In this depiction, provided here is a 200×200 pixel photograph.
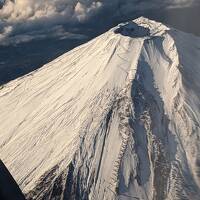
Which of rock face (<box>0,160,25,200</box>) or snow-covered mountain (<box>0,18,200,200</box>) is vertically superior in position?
snow-covered mountain (<box>0,18,200,200</box>)

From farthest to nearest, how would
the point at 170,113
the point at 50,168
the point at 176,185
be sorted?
the point at 170,113 → the point at 50,168 → the point at 176,185

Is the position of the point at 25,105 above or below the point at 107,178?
below

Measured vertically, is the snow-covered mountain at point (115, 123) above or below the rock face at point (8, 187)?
above

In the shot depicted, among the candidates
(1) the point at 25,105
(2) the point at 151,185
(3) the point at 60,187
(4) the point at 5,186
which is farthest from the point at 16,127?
(2) the point at 151,185

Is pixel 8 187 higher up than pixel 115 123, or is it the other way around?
pixel 115 123

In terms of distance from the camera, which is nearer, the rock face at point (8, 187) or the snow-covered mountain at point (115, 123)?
the snow-covered mountain at point (115, 123)

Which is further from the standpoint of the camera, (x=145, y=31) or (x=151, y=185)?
(x=145, y=31)

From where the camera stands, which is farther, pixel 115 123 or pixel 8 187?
pixel 115 123

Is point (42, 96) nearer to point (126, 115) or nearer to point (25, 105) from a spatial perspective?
point (25, 105)
